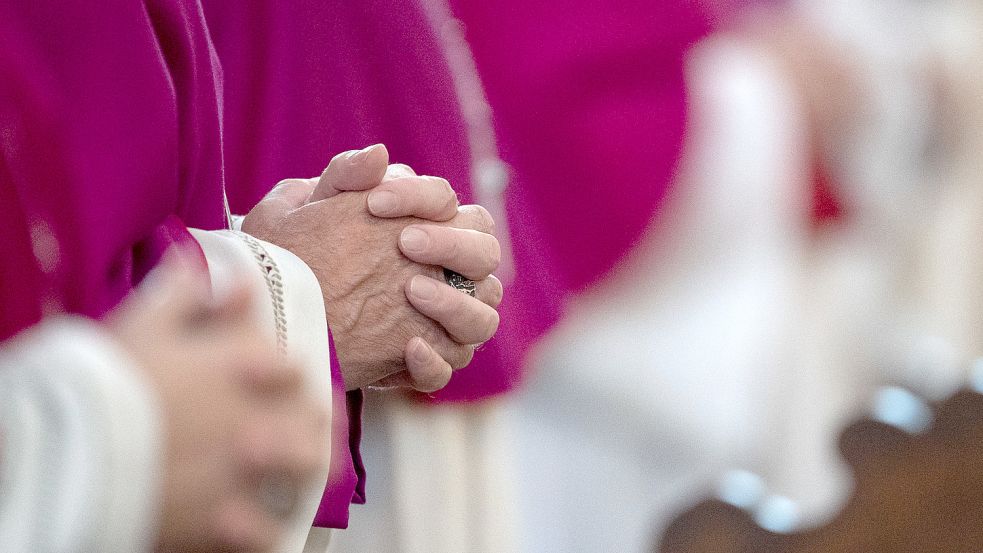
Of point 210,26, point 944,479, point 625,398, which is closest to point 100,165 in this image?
point 210,26

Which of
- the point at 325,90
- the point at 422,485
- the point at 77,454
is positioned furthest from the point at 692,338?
the point at 77,454

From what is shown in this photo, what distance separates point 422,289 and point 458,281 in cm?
5

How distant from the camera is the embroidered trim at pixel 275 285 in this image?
691 mm

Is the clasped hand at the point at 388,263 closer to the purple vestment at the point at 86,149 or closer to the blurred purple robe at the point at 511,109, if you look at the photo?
the purple vestment at the point at 86,149

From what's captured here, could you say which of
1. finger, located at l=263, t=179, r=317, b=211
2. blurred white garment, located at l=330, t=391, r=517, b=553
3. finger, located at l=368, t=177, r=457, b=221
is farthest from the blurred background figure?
finger, located at l=368, t=177, r=457, b=221

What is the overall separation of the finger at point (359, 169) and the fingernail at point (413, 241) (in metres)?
0.06

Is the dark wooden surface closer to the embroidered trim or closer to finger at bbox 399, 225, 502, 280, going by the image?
finger at bbox 399, 225, 502, 280

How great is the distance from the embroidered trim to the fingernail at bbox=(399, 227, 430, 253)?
12 cm

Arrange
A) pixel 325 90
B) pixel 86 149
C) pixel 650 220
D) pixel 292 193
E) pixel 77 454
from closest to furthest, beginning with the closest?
pixel 77 454 < pixel 86 149 < pixel 292 193 < pixel 325 90 < pixel 650 220

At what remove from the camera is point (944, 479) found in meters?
1.28

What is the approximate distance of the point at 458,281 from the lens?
0.83 metres

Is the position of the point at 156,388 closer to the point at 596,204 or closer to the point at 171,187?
the point at 171,187

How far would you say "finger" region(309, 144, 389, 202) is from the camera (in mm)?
811

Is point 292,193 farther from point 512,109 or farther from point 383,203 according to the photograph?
point 512,109
